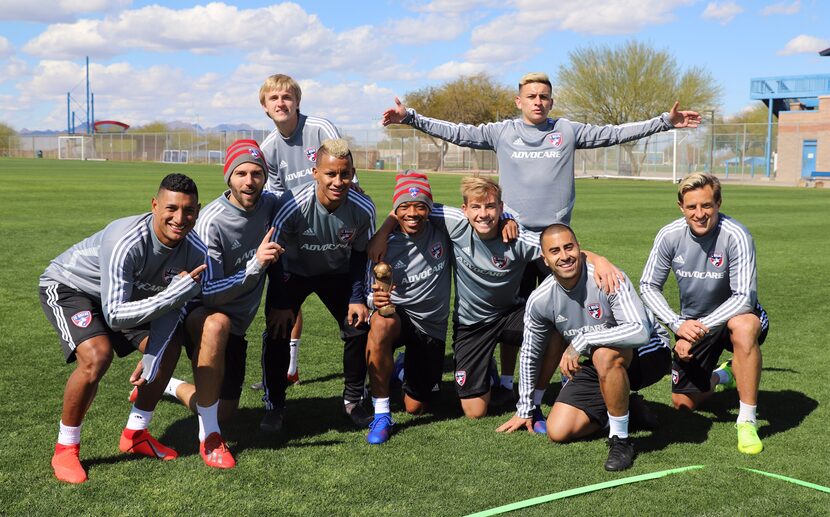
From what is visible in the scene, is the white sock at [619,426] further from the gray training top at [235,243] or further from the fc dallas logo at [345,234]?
the gray training top at [235,243]

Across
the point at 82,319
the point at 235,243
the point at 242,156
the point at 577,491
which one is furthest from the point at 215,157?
the point at 577,491

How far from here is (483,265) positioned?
17.0 feet

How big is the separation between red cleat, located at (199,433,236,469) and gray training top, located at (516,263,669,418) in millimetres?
1691

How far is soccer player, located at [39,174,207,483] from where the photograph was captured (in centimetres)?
406

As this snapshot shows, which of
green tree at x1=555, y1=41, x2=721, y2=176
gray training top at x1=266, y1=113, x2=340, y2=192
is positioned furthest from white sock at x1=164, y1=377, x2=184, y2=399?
green tree at x1=555, y1=41, x2=721, y2=176

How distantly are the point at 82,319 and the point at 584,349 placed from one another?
104 inches

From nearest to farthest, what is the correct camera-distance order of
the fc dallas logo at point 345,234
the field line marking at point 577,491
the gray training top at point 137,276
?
the field line marking at point 577,491 < the gray training top at point 137,276 < the fc dallas logo at point 345,234

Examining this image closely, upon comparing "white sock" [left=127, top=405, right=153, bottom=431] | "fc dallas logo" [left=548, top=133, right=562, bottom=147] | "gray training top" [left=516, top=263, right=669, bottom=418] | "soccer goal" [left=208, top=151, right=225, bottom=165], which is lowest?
"white sock" [left=127, top=405, right=153, bottom=431]

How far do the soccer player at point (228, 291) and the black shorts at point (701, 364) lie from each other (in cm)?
265

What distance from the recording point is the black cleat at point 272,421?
191 inches

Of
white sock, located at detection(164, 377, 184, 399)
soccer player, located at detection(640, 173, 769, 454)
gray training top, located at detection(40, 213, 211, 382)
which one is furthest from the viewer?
white sock, located at detection(164, 377, 184, 399)

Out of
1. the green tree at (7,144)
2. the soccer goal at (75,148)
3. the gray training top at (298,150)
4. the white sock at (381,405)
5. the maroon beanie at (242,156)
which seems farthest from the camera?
the green tree at (7,144)

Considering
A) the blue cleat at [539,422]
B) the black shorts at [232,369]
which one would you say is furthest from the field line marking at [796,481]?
the black shorts at [232,369]

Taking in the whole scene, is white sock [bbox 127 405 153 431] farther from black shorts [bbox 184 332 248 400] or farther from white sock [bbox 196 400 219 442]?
black shorts [bbox 184 332 248 400]
